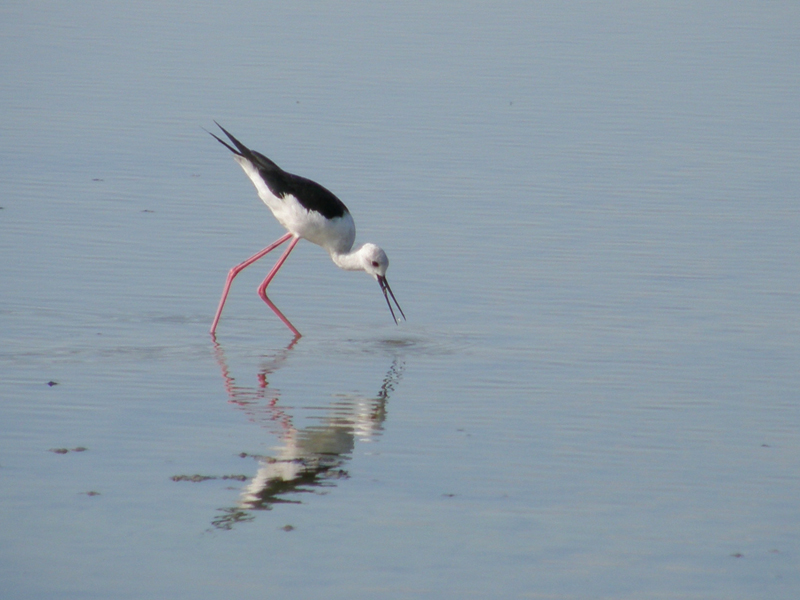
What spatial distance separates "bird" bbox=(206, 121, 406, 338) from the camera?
845cm

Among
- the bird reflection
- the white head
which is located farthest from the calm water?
the white head

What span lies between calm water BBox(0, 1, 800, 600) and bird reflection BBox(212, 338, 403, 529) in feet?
0.06

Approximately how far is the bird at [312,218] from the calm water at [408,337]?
9.5 inches

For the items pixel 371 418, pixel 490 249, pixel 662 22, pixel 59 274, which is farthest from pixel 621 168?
pixel 662 22

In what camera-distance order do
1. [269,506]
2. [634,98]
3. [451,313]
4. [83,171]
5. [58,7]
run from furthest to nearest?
[58,7], [634,98], [83,171], [451,313], [269,506]

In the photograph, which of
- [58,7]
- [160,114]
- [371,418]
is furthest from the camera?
[58,7]

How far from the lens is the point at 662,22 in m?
21.7

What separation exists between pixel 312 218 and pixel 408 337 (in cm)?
120

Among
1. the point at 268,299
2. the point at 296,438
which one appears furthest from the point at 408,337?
the point at 296,438

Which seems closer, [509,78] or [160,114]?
[160,114]

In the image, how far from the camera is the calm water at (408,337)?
4859mm

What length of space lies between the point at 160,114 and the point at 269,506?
9.69 metres

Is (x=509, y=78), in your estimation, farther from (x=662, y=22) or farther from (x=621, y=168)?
(x=662, y=22)

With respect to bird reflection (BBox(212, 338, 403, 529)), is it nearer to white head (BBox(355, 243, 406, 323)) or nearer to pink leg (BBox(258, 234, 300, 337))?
pink leg (BBox(258, 234, 300, 337))
